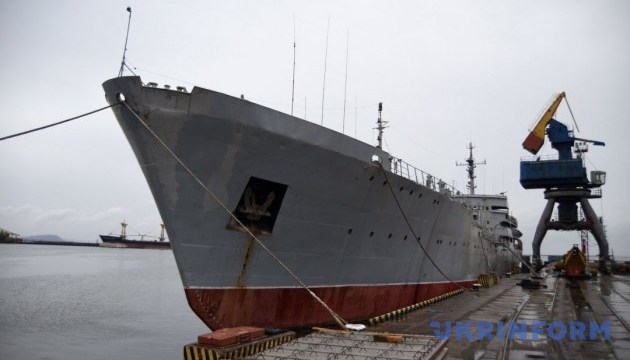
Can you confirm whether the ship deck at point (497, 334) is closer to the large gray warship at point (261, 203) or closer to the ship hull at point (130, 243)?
the large gray warship at point (261, 203)

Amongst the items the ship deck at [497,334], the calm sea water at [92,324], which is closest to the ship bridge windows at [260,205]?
the ship deck at [497,334]

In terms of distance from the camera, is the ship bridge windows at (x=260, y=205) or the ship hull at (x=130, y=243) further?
the ship hull at (x=130, y=243)

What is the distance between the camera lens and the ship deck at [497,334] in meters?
6.97

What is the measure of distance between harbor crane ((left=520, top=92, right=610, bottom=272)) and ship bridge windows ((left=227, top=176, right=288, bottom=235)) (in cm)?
3113

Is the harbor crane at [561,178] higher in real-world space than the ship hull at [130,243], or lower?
higher

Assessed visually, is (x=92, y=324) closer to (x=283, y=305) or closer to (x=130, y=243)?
(x=283, y=305)

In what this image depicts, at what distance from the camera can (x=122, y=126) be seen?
8641mm

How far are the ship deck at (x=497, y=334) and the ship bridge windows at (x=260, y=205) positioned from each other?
2.63 meters

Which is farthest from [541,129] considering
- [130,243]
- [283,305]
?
[130,243]

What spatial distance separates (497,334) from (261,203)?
6356 mm

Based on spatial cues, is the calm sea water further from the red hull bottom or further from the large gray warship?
the large gray warship

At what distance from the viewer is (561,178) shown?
33.5m

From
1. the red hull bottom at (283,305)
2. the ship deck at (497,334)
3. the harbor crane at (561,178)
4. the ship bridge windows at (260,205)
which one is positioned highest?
the harbor crane at (561,178)

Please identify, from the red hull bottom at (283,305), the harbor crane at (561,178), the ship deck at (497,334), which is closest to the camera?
the ship deck at (497,334)
